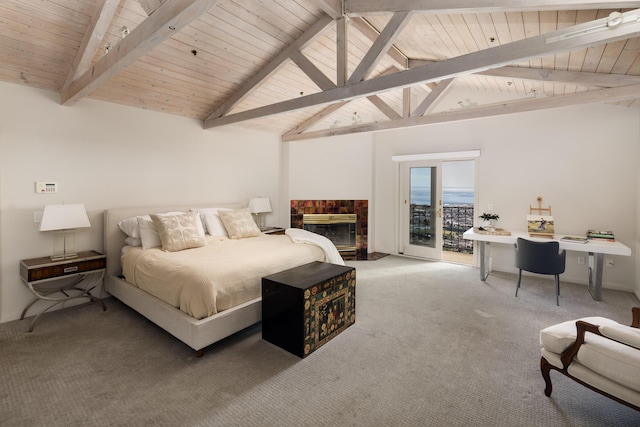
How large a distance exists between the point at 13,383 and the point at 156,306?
975mm

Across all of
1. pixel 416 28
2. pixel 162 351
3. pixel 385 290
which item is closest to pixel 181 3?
pixel 416 28

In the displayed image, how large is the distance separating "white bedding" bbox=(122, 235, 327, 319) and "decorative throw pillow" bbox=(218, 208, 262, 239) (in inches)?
17.7

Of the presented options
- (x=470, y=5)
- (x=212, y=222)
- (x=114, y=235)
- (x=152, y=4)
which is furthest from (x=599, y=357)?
(x=114, y=235)

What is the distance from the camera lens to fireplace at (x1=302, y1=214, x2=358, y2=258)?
227 inches

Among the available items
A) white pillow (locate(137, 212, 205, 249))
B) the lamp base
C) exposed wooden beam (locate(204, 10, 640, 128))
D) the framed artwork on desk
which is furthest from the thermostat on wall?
the framed artwork on desk

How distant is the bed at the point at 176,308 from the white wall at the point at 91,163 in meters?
0.21

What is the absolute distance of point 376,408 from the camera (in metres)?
1.87

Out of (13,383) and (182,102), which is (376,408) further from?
(182,102)

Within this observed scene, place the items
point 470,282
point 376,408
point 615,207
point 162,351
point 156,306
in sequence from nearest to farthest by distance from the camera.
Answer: point 376,408
point 162,351
point 156,306
point 615,207
point 470,282

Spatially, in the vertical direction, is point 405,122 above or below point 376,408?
above

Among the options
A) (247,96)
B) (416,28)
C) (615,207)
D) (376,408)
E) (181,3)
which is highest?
(416,28)

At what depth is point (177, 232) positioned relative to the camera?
349 centimetres

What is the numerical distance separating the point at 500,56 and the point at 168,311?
10.8 ft

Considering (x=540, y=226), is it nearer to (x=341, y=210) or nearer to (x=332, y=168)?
(x=341, y=210)
